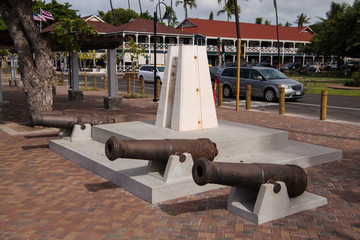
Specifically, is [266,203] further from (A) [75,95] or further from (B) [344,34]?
(B) [344,34]

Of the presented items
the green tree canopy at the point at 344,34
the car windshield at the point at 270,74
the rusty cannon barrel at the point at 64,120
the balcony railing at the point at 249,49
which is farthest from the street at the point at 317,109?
the balcony railing at the point at 249,49

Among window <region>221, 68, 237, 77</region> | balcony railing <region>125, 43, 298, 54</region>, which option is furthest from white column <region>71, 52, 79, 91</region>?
balcony railing <region>125, 43, 298, 54</region>

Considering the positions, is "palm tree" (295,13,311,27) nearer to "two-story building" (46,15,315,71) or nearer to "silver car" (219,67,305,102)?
"two-story building" (46,15,315,71)

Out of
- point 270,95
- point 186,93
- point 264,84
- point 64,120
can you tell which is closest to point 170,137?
point 186,93

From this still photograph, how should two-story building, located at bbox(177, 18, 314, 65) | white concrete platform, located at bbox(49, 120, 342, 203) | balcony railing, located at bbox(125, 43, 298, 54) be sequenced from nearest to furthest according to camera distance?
1. white concrete platform, located at bbox(49, 120, 342, 203)
2. balcony railing, located at bbox(125, 43, 298, 54)
3. two-story building, located at bbox(177, 18, 314, 65)

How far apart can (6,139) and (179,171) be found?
5.45m

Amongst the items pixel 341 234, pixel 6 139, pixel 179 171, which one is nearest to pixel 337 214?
pixel 341 234

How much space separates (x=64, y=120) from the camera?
794 cm

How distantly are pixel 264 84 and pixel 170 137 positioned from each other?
12.2m

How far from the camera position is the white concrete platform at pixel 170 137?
5.35 m

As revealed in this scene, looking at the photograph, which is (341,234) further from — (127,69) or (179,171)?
(127,69)

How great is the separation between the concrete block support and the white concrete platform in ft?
0.72

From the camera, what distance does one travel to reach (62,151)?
24.8 ft

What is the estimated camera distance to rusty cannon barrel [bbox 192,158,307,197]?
402 cm
